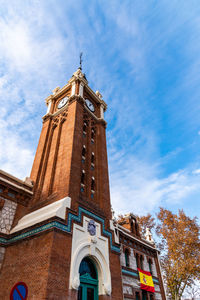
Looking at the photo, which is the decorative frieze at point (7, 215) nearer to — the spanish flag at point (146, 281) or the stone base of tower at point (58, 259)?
the stone base of tower at point (58, 259)

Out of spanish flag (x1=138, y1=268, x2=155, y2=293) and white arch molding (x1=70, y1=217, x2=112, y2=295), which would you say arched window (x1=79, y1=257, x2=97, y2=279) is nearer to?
white arch molding (x1=70, y1=217, x2=112, y2=295)

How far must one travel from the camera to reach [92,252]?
13.3m

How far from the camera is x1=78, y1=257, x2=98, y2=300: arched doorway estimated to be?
1195 cm

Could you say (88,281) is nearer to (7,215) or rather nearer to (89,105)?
(7,215)

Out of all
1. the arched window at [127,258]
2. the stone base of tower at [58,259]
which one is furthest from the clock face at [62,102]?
the arched window at [127,258]

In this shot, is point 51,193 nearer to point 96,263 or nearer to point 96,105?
point 96,263

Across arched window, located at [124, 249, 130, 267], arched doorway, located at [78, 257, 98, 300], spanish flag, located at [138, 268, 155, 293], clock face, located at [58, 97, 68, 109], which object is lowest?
arched doorway, located at [78, 257, 98, 300]

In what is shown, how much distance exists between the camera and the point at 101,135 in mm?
22953

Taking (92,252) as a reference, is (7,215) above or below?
above

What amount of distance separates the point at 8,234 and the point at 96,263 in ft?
A: 19.6

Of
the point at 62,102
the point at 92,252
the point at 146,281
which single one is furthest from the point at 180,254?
the point at 62,102

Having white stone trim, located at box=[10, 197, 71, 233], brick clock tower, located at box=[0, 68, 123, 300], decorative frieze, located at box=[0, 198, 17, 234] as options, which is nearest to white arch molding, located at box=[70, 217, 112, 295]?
brick clock tower, located at box=[0, 68, 123, 300]

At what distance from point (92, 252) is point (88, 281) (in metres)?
1.54

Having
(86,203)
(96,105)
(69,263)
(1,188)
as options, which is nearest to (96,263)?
(69,263)
